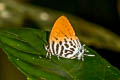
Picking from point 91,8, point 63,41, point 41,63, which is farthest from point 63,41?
point 91,8

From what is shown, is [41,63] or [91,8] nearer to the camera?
[41,63]

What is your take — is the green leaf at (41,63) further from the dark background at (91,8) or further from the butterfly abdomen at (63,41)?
the dark background at (91,8)

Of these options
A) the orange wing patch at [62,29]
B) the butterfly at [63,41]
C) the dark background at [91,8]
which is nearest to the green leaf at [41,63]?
the butterfly at [63,41]

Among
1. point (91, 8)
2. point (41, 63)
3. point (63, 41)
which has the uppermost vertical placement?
point (91, 8)

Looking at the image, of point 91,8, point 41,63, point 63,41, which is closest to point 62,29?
point 63,41

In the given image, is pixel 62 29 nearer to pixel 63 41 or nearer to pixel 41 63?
pixel 63 41

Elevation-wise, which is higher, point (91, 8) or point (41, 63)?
point (91, 8)

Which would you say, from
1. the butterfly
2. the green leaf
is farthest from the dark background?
the butterfly
